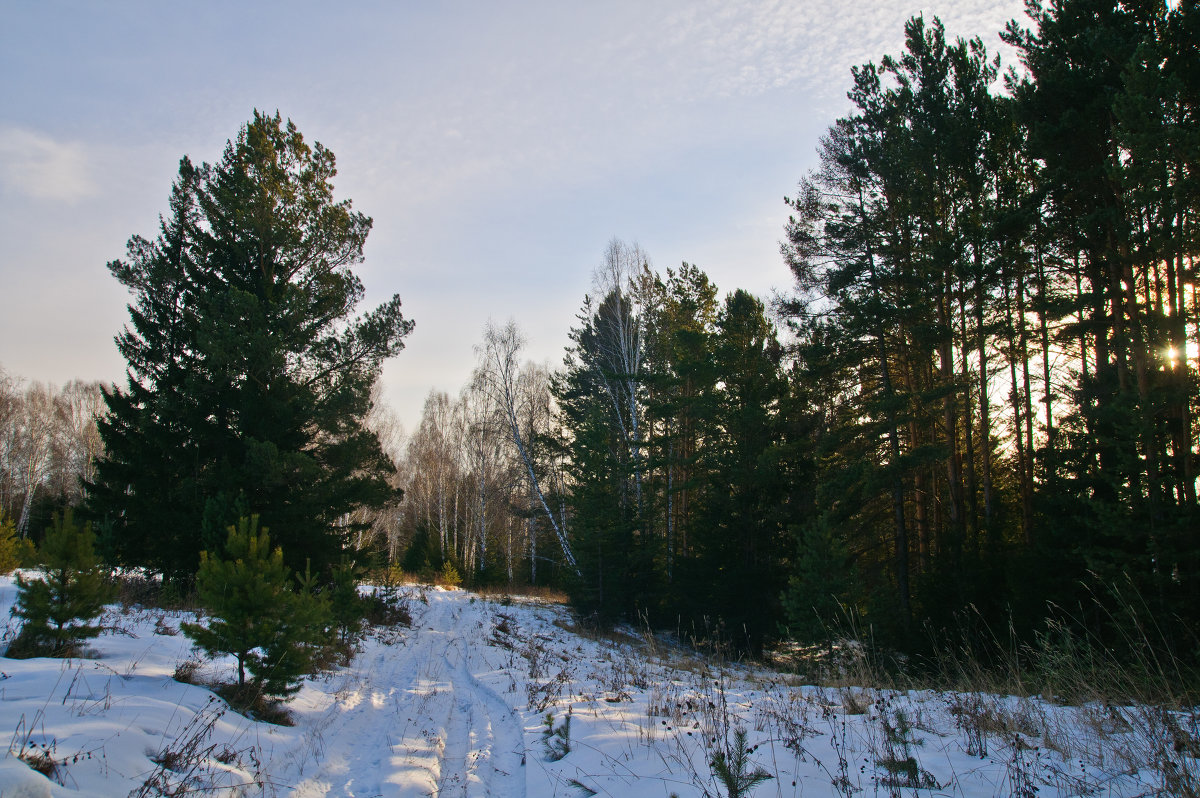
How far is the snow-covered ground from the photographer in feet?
11.3

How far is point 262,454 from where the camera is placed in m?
12.5

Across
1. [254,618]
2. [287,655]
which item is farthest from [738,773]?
[254,618]

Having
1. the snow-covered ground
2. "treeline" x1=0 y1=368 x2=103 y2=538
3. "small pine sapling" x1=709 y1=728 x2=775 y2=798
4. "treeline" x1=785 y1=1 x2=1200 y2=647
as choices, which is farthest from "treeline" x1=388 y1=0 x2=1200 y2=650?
"treeline" x1=0 y1=368 x2=103 y2=538

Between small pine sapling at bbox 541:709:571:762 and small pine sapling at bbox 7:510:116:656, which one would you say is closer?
small pine sapling at bbox 541:709:571:762

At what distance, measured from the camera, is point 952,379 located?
46.5 ft

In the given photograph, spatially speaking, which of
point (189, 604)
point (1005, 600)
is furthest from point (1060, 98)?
point (189, 604)

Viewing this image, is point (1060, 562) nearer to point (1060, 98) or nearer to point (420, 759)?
point (1060, 98)

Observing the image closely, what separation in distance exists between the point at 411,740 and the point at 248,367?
10803 millimetres

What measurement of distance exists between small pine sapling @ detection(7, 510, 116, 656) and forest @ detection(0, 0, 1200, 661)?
21.9 ft

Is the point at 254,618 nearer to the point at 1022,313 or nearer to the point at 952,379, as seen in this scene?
the point at 952,379

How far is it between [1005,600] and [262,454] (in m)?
15.9

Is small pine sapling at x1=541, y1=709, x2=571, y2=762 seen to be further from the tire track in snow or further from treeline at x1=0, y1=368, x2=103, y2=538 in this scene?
treeline at x1=0, y1=368, x2=103, y2=538

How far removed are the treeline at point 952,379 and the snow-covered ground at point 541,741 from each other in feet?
8.74

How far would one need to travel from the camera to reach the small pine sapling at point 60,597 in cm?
544
